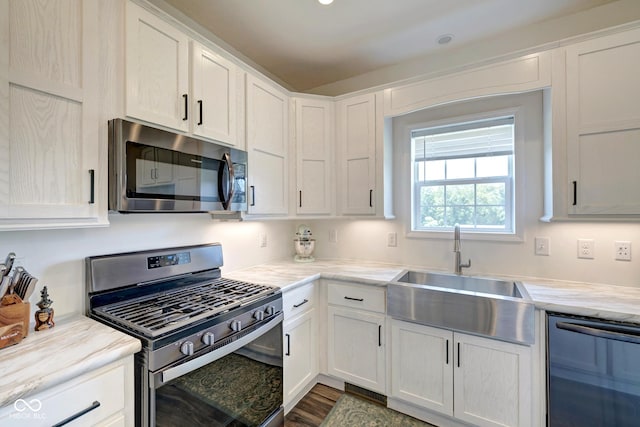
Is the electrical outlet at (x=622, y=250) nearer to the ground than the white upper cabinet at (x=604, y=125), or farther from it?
nearer to the ground

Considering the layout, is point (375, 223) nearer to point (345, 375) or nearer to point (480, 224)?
point (480, 224)

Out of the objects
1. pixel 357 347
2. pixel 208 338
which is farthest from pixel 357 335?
pixel 208 338

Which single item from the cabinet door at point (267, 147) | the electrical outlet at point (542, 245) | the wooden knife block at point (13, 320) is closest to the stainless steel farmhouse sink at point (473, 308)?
the electrical outlet at point (542, 245)

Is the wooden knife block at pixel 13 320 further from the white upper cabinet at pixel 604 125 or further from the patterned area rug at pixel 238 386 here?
the white upper cabinet at pixel 604 125

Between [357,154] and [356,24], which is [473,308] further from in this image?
[356,24]

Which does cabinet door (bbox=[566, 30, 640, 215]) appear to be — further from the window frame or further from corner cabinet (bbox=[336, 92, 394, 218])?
corner cabinet (bbox=[336, 92, 394, 218])

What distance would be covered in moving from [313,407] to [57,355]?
5.30ft

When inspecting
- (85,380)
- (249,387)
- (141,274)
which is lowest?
(249,387)

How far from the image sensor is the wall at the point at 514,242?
1844 millimetres

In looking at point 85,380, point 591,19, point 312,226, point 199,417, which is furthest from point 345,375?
point 591,19

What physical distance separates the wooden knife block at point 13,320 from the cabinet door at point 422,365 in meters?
1.85

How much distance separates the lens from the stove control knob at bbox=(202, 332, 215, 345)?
1.23m

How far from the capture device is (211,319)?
1.28 m

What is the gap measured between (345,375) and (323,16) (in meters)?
2.58
